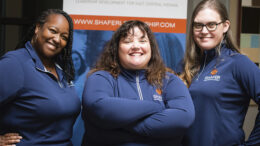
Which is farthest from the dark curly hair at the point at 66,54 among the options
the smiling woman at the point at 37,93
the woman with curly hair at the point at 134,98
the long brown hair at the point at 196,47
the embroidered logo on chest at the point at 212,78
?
the embroidered logo on chest at the point at 212,78

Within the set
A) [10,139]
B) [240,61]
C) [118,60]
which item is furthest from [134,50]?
[10,139]

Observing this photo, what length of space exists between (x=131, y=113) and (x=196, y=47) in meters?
0.91

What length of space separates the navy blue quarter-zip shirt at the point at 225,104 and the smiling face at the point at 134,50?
1.46 ft

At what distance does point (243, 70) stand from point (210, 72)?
9.0 inches

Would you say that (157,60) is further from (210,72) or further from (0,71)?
(0,71)

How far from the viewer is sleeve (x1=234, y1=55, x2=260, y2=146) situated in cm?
153

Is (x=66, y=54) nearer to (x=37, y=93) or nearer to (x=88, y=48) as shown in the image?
(x=37, y=93)

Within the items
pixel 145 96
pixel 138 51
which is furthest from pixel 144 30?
pixel 145 96

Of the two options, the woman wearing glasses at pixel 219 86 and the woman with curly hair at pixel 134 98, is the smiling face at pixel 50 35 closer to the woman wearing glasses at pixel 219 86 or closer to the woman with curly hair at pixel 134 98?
the woman with curly hair at pixel 134 98

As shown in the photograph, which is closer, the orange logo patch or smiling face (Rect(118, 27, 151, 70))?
smiling face (Rect(118, 27, 151, 70))

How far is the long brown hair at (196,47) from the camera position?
1755 millimetres

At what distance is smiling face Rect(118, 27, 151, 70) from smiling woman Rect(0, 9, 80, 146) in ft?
1.49

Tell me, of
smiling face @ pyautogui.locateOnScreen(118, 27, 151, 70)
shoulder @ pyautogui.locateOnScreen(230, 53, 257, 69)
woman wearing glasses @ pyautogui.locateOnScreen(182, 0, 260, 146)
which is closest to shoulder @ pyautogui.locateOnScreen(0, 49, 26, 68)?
smiling face @ pyautogui.locateOnScreen(118, 27, 151, 70)

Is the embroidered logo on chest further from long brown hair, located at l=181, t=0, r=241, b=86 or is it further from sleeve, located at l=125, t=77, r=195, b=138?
sleeve, located at l=125, t=77, r=195, b=138
